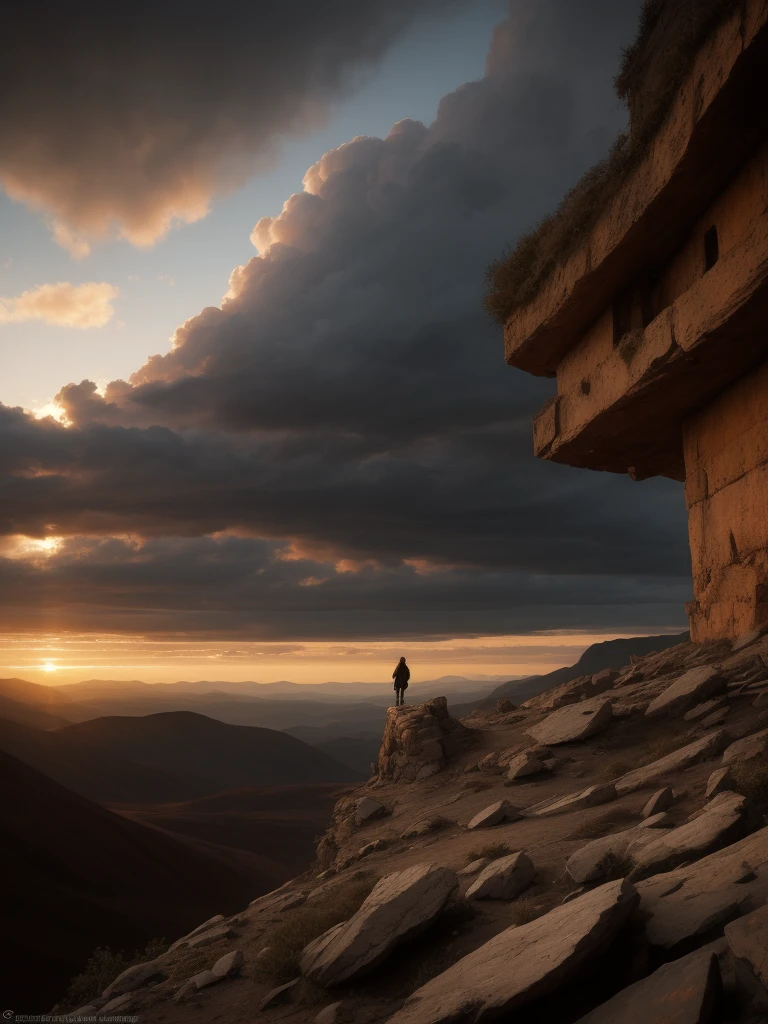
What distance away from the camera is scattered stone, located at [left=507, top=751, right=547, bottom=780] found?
10.5 metres

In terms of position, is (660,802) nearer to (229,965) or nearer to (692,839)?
(692,839)

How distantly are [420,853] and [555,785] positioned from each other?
→ 2.17 m

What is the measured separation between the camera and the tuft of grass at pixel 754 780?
6238mm

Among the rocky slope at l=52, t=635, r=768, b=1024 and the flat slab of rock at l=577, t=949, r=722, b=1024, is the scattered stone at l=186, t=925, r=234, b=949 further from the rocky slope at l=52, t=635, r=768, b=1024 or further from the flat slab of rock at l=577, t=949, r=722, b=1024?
the flat slab of rock at l=577, t=949, r=722, b=1024

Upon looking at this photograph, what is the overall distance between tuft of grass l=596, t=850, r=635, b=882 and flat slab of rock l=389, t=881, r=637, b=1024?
1008mm

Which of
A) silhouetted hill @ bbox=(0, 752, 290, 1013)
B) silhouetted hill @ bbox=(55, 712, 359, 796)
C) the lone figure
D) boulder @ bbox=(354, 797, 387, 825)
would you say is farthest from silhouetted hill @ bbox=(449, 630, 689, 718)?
boulder @ bbox=(354, 797, 387, 825)

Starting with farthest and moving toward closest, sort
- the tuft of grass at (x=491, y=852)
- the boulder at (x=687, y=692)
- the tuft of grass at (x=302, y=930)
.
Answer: the boulder at (x=687, y=692), the tuft of grass at (x=491, y=852), the tuft of grass at (x=302, y=930)

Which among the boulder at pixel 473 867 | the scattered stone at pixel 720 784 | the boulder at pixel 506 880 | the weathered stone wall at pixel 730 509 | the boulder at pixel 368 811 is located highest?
the weathered stone wall at pixel 730 509

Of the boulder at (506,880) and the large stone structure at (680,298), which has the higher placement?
the large stone structure at (680,298)

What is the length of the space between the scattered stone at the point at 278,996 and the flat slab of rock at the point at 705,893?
306cm

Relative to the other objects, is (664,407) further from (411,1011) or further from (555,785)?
(411,1011)

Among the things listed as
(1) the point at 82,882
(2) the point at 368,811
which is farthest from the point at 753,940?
(1) the point at 82,882

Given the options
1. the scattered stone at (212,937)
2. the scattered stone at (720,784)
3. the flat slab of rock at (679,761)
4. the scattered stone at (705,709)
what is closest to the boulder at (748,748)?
the flat slab of rock at (679,761)

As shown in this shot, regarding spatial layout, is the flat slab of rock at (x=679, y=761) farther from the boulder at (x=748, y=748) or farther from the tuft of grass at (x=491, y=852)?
the tuft of grass at (x=491, y=852)
